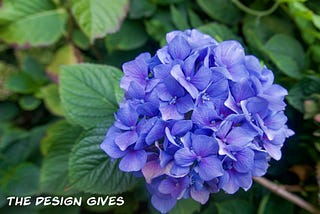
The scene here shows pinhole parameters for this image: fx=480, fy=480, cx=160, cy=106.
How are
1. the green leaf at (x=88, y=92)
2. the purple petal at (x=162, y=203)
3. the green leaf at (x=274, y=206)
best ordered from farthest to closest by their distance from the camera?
the green leaf at (x=274, y=206), the green leaf at (x=88, y=92), the purple petal at (x=162, y=203)

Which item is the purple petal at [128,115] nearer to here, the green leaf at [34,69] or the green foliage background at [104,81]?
the green foliage background at [104,81]

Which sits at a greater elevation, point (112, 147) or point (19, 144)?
point (112, 147)

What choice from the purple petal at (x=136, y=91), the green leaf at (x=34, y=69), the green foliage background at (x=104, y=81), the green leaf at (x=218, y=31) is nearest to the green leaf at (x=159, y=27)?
the green foliage background at (x=104, y=81)

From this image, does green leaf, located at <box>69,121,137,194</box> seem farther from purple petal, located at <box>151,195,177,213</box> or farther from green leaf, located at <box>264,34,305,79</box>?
green leaf, located at <box>264,34,305,79</box>

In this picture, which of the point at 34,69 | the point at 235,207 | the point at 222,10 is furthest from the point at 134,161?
the point at 34,69

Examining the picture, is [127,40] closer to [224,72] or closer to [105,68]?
[105,68]

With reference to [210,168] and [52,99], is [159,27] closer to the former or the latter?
[52,99]
